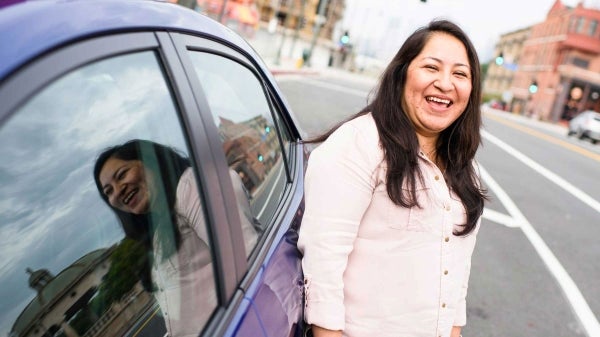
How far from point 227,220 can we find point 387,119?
28.7 inches

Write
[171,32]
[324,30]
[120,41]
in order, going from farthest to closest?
[324,30], [171,32], [120,41]

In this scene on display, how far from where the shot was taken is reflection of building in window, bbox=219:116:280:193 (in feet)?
5.71

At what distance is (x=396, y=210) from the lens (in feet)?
5.82

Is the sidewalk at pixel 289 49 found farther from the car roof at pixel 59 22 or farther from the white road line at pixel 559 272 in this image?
the car roof at pixel 59 22

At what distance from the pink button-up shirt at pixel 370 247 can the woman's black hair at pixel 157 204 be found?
0.52 metres

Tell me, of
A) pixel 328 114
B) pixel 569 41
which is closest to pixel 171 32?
pixel 328 114

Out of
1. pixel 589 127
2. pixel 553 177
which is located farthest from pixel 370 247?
pixel 589 127

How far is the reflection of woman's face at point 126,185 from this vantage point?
46.3 inches

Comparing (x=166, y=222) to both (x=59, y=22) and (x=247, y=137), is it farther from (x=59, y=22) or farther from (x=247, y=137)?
(x=247, y=137)

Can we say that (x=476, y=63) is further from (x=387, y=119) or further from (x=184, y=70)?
(x=184, y=70)

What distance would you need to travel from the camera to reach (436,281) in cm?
183

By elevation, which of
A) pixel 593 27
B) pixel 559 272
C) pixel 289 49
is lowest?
pixel 559 272

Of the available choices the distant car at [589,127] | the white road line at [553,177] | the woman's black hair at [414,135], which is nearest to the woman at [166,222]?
the woman's black hair at [414,135]

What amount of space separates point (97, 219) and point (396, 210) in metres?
0.98
